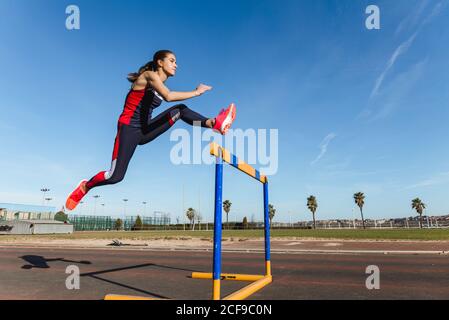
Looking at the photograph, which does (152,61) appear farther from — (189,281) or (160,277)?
(160,277)

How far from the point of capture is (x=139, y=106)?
13.1 ft

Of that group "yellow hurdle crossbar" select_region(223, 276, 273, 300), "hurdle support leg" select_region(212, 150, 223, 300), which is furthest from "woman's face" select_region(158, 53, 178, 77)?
"yellow hurdle crossbar" select_region(223, 276, 273, 300)

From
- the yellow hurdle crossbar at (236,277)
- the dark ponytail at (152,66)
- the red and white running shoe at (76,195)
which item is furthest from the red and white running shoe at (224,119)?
the yellow hurdle crossbar at (236,277)

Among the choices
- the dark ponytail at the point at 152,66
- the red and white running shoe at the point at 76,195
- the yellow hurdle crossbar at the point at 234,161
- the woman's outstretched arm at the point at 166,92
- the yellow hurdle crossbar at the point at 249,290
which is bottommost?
the yellow hurdle crossbar at the point at 249,290

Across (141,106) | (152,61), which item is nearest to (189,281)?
(141,106)

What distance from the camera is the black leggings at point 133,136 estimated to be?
4.00 metres

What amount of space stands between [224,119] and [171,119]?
2.38 ft

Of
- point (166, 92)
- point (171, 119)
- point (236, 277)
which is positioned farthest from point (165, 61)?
point (236, 277)

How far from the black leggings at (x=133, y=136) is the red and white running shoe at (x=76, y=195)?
0.91ft

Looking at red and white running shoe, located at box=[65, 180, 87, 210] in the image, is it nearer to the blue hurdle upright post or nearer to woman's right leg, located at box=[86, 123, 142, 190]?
woman's right leg, located at box=[86, 123, 142, 190]

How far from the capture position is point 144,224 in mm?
81125

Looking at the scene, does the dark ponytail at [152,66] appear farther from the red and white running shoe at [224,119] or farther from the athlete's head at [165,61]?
the red and white running shoe at [224,119]

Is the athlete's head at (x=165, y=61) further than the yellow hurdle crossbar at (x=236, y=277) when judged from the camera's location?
No
